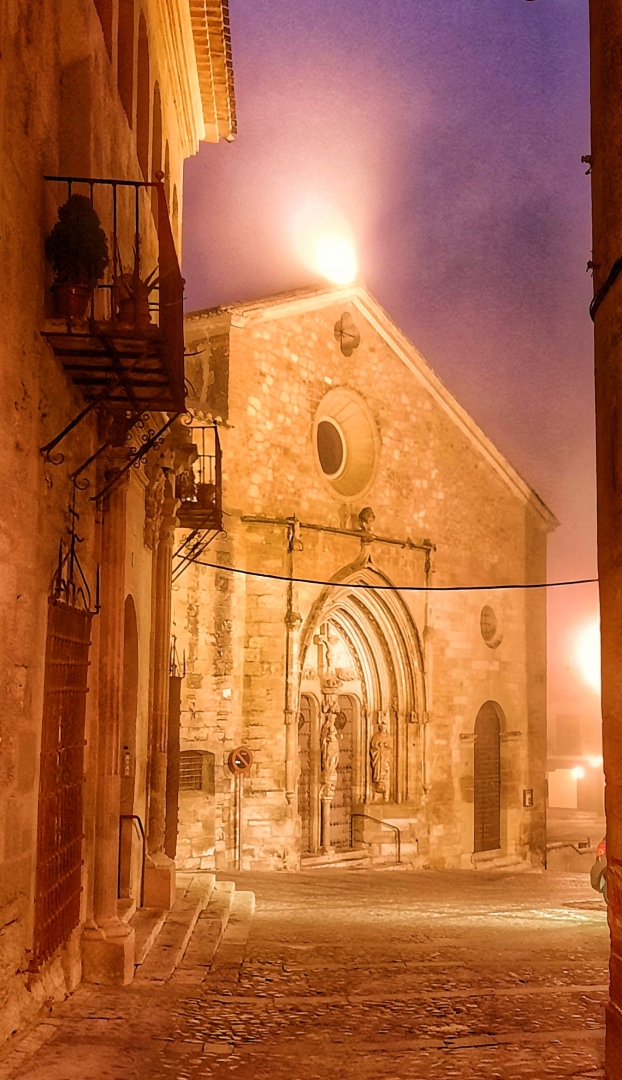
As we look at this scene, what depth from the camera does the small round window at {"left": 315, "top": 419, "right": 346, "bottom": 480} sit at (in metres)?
20.2

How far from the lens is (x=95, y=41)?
7.28 metres

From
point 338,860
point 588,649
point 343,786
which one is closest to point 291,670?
point 343,786

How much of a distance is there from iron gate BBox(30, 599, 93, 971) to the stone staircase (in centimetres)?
120

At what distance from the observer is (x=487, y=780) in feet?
72.8

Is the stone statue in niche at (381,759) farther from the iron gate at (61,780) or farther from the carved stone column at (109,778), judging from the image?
the iron gate at (61,780)

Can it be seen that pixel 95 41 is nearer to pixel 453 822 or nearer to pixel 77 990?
pixel 77 990

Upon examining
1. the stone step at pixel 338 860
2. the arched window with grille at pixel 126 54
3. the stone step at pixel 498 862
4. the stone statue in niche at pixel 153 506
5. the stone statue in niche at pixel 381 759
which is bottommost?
the stone step at pixel 498 862

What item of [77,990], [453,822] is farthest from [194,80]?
[453,822]

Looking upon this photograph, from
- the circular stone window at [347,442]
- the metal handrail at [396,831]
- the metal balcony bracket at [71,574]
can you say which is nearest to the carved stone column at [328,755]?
the metal handrail at [396,831]

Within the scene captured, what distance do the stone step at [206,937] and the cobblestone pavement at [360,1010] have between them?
0.12m

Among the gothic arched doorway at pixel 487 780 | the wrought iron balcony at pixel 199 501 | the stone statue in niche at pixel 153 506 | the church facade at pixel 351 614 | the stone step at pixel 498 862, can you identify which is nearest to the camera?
the stone statue in niche at pixel 153 506

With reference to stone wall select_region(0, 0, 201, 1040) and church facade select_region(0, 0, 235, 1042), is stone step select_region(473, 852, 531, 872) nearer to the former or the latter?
church facade select_region(0, 0, 235, 1042)

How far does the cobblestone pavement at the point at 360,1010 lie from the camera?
5.91 metres

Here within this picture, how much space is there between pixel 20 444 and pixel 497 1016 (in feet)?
16.2
